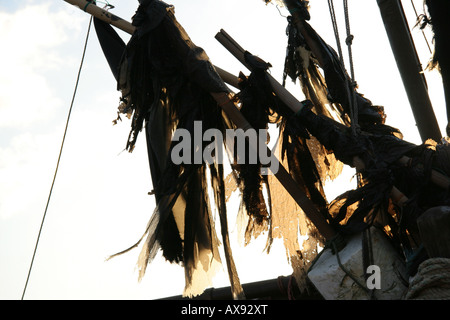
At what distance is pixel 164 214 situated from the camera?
2160 mm

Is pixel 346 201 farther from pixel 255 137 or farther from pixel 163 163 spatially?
pixel 163 163


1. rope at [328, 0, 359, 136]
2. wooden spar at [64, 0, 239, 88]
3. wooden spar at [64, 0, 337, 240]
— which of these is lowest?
wooden spar at [64, 0, 337, 240]

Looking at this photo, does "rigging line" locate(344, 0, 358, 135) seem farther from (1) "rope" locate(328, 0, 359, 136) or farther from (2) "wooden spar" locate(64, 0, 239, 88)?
(2) "wooden spar" locate(64, 0, 239, 88)

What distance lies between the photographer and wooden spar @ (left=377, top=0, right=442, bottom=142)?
282cm

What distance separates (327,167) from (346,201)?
1.37 ft

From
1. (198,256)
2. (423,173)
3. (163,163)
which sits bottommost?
(198,256)

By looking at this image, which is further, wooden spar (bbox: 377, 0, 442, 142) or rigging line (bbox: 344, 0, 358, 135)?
wooden spar (bbox: 377, 0, 442, 142)

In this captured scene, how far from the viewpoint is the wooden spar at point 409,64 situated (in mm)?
2824

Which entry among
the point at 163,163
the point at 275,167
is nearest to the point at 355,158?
the point at 275,167

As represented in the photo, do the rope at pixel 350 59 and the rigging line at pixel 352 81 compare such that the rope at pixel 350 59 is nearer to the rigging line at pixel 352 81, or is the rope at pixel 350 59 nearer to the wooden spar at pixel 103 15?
the rigging line at pixel 352 81

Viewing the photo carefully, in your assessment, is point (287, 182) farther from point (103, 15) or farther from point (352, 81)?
point (103, 15)

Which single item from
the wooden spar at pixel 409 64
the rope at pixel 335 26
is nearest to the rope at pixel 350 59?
the rope at pixel 335 26

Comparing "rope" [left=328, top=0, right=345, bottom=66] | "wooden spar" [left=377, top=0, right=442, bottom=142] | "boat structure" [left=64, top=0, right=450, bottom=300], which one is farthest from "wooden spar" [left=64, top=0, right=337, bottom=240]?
"wooden spar" [left=377, top=0, right=442, bottom=142]
